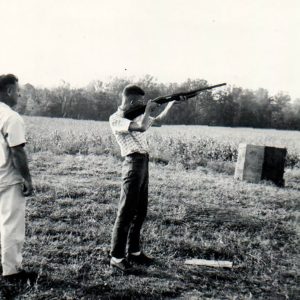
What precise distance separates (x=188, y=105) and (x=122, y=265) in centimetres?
2004

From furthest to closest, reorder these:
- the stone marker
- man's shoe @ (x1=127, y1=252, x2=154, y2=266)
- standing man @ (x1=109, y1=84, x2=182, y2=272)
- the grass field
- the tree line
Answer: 1. the tree line
2. the stone marker
3. man's shoe @ (x1=127, y1=252, x2=154, y2=266)
4. standing man @ (x1=109, y1=84, x2=182, y2=272)
5. the grass field

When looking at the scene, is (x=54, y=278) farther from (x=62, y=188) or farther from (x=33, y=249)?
(x=62, y=188)

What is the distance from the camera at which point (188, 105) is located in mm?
23438

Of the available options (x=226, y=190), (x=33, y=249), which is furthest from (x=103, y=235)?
(x=226, y=190)

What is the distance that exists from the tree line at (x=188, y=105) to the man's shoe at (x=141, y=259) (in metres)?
16.6

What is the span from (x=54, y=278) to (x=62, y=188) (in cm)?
398

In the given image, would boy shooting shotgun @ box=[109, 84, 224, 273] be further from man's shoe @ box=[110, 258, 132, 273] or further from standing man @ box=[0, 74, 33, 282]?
standing man @ box=[0, 74, 33, 282]

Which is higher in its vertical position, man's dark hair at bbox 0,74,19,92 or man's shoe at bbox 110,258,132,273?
man's dark hair at bbox 0,74,19,92

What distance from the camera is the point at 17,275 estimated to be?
353 cm

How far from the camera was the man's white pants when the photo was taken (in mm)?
3438

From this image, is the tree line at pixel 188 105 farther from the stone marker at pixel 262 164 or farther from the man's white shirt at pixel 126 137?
the man's white shirt at pixel 126 137

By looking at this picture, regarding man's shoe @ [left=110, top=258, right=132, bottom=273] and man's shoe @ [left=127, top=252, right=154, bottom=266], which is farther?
man's shoe @ [left=127, top=252, right=154, bottom=266]

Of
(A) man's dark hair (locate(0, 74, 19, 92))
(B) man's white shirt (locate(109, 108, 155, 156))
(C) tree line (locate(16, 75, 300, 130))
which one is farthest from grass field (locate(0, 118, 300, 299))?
(C) tree line (locate(16, 75, 300, 130))

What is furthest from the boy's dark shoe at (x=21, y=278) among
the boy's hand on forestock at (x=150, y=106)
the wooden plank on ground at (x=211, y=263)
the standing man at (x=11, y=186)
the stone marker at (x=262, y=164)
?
the stone marker at (x=262, y=164)
